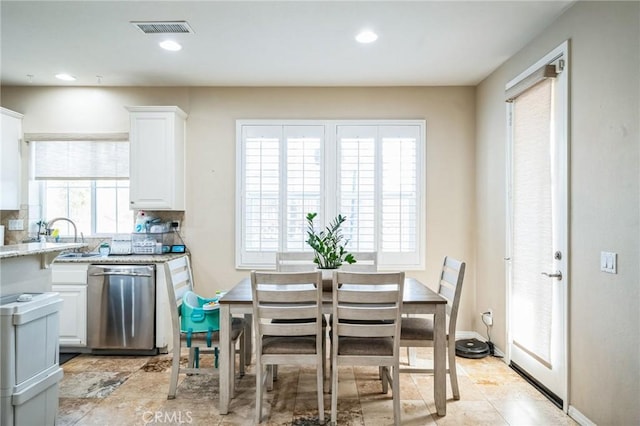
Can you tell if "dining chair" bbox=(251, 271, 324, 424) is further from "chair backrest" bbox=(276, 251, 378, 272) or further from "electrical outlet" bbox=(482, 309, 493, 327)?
"electrical outlet" bbox=(482, 309, 493, 327)

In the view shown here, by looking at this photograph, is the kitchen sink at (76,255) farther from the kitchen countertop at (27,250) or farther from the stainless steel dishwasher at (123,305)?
the kitchen countertop at (27,250)

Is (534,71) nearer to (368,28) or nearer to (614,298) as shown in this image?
(368,28)

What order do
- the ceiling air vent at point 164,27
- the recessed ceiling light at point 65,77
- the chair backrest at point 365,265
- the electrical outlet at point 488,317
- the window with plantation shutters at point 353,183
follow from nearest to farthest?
the ceiling air vent at point 164,27 → the chair backrest at point 365,265 → the electrical outlet at point 488,317 → the recessed ceiling light at point 65,77 → the window with plantation shutters at point 353,183

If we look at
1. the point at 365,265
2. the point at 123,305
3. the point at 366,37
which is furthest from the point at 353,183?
the point at 123,305

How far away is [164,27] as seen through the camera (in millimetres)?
2973

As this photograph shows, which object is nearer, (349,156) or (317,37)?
(317,37)

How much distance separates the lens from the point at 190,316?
9.38 ft

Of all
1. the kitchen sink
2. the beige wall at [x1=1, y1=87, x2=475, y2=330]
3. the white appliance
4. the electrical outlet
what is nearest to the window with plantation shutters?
the beige wall at [x1=1, y1=87, x2=475, y2=330]

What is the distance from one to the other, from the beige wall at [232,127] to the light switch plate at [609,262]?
203 centimetres

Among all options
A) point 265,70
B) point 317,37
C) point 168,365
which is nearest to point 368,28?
point 317,37

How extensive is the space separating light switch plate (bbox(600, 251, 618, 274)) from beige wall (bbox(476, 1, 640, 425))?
0.08ft

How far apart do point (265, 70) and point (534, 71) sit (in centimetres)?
233

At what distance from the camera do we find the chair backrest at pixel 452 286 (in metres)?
2.82

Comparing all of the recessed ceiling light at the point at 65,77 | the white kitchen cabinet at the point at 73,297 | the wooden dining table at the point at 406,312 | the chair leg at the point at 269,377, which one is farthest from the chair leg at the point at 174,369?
the recessed ceiling light at the point at 65,77
